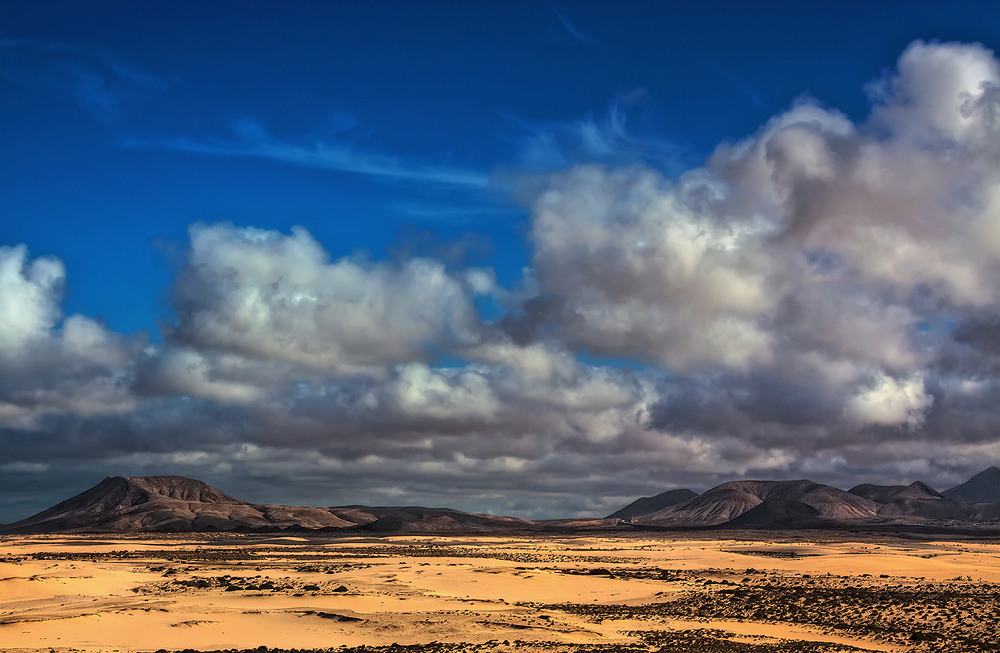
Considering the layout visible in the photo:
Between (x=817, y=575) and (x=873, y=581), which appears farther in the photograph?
(x=817, y=575)

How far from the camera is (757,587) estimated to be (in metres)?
51.4

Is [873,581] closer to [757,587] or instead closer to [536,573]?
[757,587]

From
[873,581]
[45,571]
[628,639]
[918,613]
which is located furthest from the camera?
[45,571]

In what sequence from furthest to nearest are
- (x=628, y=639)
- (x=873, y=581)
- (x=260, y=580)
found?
(x=260, y=580) < (x=873, y=581) < (x=628, y=639)

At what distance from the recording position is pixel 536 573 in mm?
68938

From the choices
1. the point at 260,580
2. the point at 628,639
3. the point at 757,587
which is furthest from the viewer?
the point at 260,580

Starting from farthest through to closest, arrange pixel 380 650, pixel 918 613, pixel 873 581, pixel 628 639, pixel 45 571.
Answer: pixel 45 571 < pixel 873 581 < pixel 918 613 < pixel 628 639 < pixel 380 650

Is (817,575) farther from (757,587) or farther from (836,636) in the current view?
(836,636)

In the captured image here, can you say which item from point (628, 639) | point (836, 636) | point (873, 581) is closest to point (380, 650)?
point (628, 639)

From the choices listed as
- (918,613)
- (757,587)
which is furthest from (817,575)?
(918,613)

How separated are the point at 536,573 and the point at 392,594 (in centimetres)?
1975

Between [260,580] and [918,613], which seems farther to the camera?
[260,580]

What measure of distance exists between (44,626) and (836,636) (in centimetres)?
3176

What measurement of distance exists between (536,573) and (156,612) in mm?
34127
